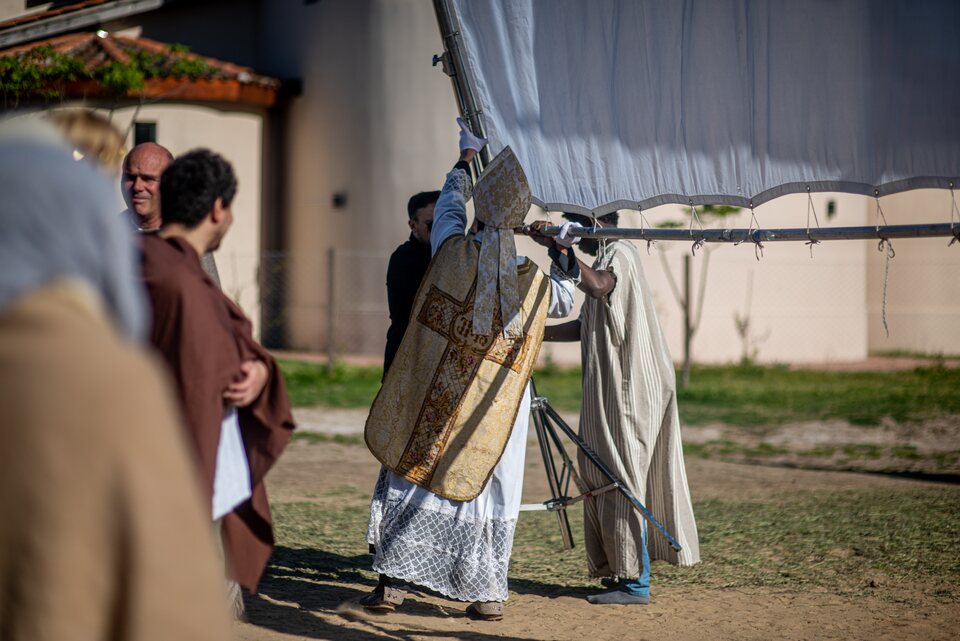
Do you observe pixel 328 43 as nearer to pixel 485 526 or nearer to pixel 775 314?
pixel 775 314

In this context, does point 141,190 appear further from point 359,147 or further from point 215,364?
point 359,147

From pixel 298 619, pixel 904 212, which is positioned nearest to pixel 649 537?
pixel 298 619

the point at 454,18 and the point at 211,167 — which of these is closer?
the point at 211,167

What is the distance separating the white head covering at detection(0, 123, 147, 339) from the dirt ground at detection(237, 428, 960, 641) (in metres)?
3.27

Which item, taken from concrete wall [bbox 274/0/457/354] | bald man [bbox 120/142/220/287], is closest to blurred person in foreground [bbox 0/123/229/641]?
bald man [bbox 120/142/220/287]

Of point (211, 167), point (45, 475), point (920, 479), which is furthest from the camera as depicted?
point (920, 479)

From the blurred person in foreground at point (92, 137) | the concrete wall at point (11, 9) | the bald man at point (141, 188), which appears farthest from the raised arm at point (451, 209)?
the concrete wall at point (11, 9)

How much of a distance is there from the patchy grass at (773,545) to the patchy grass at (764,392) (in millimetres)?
3949

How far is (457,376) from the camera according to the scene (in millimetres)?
4793

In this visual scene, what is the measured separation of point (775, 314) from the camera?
1716 centimetres

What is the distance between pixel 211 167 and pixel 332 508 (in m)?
4.66

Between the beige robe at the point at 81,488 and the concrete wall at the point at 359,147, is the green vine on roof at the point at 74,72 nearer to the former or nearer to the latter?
the concrete wall at the point at 359,147

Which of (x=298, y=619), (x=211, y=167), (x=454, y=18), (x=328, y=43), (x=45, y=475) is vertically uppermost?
(x=328, y=43)

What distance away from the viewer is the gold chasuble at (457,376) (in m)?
4.75
